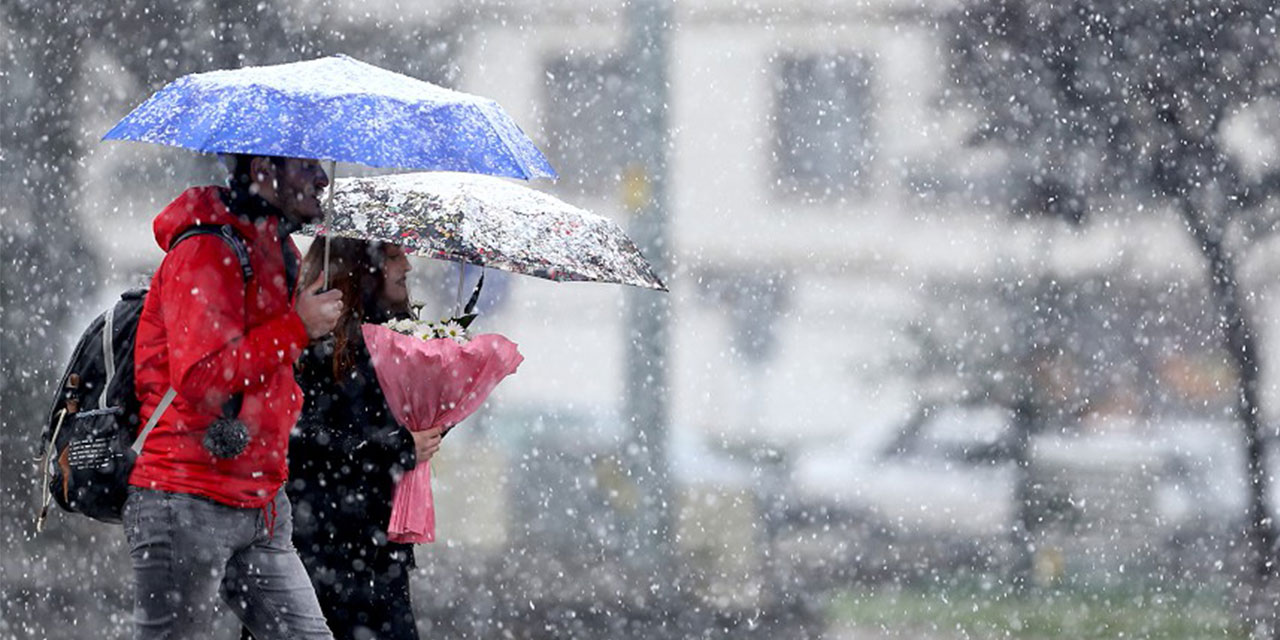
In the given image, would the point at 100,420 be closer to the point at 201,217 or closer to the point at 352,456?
the point at 201,217

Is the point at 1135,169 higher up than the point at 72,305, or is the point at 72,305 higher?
the point at 1135,169

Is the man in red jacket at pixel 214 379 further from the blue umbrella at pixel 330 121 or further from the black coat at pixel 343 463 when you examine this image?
the black coat at pixel 343 463

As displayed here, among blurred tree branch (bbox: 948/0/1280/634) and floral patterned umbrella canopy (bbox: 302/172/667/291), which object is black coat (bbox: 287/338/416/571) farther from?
blurred tree branch (bbox: 948/0/1280/634)

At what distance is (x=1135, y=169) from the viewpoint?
9.95 metres

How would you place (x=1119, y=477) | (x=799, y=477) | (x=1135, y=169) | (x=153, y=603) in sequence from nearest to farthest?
1. (x=153, y=603)
2. (x=1135, y=169)
3. (x=1119, y=477)
4. (x=799, y=477)

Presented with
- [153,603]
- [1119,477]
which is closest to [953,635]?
[1119,477]

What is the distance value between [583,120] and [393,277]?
9688 millimetres

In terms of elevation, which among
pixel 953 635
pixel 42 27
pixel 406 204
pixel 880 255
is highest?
pixel 880 255

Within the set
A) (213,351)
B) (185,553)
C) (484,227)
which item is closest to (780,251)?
(484,227)

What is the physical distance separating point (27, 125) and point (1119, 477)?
644cm

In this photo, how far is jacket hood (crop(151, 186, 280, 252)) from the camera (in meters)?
3.56

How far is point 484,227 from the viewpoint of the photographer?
4.36 meters

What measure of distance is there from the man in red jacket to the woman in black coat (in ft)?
1.89

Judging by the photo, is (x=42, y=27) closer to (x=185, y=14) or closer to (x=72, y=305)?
(x=185, y=14)
